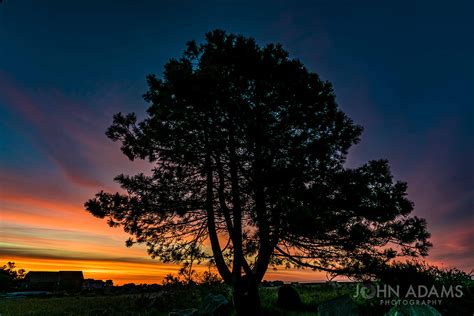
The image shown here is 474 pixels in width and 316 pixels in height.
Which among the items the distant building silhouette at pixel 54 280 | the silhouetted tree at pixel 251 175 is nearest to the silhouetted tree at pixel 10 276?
the distant building silhouette at pixel 54 280

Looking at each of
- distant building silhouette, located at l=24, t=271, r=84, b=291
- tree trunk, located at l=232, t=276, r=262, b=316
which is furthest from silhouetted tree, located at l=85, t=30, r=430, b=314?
distant building silhouette, located at l=24, t=271, r=84, b=291

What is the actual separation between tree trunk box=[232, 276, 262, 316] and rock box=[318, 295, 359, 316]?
286cm

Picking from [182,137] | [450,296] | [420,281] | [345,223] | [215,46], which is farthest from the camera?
[215,46]

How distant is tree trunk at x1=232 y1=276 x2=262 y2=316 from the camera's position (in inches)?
504

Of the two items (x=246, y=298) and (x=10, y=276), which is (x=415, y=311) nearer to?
(x=246, y=298)

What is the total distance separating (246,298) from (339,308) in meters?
3.75

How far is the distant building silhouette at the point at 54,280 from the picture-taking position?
58.0 m

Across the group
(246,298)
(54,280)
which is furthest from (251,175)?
(54,280)

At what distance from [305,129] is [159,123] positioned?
636 cm

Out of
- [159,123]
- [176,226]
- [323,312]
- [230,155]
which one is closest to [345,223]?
[323,312]

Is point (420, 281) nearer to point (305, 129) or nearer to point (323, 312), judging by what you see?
point (323, 312)

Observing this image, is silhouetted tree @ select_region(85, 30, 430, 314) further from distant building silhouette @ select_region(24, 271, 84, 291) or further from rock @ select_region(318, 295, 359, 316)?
distant building silhouette @ select_region(24, 271, 84, 291)

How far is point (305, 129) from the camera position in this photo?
1400cm

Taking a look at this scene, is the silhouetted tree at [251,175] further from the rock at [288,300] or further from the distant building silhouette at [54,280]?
the distant building silhouette at [54,280]
